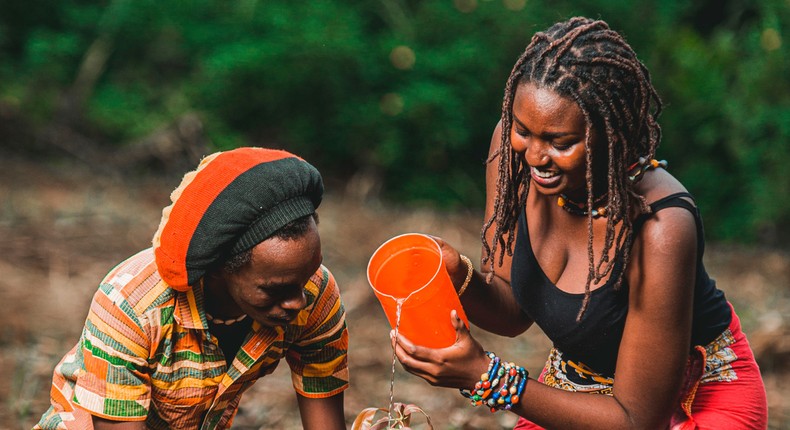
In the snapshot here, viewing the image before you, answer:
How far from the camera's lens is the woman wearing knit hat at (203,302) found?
2328 mm

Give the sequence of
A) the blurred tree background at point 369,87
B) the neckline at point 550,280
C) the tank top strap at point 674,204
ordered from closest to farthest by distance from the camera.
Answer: the tank top strap at point 674,204
the neckline at point 550,280
the blurred tree background at point 369,87

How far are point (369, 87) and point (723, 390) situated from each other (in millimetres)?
6180

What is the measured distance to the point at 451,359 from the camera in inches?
94.8

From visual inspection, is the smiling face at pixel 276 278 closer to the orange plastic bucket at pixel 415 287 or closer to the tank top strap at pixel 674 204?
the orange plastic bucket at pixel 415 287

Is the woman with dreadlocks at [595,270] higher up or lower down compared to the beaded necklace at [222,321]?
higher up

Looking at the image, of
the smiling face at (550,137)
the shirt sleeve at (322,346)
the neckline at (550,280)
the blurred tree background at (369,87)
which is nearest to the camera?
the smiling face at (550,137)

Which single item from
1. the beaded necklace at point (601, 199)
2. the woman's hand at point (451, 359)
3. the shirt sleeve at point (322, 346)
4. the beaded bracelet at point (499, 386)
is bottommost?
the shirt sleeve at point (322, 346)

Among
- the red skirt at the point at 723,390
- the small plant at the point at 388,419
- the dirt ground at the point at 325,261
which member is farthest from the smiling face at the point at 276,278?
the dirt ground at the point at 325,261

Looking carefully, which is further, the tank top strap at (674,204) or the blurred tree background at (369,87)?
the blurred tree background at (369,87)

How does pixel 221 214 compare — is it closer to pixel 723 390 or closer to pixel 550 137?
pixel 550 137

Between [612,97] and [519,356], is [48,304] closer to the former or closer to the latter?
[519,356]

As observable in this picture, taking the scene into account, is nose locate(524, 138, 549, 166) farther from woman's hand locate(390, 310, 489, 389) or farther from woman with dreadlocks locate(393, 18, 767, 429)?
woman's hand locate(390, 310, 489, 389)

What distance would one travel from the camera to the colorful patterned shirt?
7.93 feet

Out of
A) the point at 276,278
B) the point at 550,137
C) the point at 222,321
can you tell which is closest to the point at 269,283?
the point at 276,278
